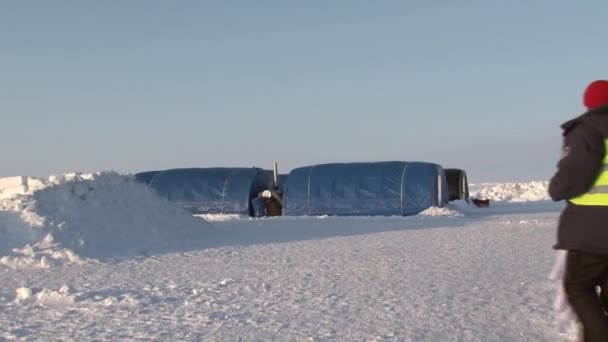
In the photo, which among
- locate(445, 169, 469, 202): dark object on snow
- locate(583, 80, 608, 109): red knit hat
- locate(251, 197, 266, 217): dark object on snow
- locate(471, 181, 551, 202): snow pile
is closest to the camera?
locate(583, 80, 608, 109): red knit hat

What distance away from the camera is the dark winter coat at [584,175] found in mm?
3393

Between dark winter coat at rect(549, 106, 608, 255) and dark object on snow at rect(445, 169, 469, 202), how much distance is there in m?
23.2

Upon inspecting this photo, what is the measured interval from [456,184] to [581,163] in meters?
23.9

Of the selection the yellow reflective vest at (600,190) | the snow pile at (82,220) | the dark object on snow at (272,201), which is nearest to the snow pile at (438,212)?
the dark object on snow at (272,201)

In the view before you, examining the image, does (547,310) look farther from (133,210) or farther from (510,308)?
(133,210)

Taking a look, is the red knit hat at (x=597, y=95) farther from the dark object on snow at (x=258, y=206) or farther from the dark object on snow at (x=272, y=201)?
the dark object on snow at (x=272, y=201)

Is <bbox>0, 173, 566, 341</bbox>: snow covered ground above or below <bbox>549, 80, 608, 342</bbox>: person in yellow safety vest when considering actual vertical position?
below

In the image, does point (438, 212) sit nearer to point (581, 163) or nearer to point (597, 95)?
point (597, 95)

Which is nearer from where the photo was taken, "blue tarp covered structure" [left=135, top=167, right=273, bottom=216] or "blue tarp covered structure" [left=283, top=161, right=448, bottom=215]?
"blue tarp covered structure" [left=283, top=161, right=448, bottom=215]

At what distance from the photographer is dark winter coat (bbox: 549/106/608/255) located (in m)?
3.39

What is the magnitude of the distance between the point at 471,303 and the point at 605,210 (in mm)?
2890

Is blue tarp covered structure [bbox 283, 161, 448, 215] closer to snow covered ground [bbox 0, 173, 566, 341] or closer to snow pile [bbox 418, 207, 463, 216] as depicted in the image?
snow pile [bbox 418, 207, 463, 216]

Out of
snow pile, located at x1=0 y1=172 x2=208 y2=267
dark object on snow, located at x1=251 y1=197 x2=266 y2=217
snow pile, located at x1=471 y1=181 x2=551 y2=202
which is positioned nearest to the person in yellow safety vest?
snow pile, located at x1=0 y1=172 x2=208 y2=267

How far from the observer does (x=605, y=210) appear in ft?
11.2
